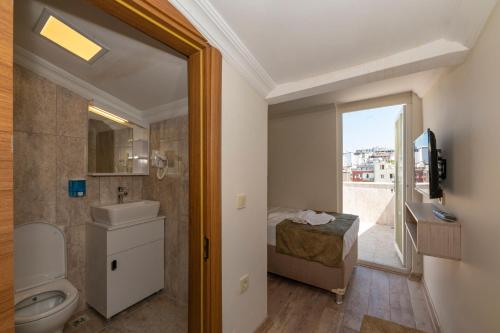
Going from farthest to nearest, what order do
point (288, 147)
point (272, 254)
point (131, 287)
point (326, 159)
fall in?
1. point (288, 147)
2. point (326, 159)
3. point (272, 254)
4. point (131, 287)

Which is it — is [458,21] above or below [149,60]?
below

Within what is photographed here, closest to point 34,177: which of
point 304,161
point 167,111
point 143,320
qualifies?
point 167,111

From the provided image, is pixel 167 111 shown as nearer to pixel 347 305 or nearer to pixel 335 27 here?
pixel 335 27

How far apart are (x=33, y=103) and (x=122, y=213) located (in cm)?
120

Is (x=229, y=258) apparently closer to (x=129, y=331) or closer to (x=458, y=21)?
(x=129, y=331)

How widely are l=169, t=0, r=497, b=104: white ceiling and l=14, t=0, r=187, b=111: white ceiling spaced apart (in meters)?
0.58

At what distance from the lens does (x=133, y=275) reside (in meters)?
2.05

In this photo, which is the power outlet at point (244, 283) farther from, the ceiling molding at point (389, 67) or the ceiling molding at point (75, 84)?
the ceiling molding at point (75, 84)

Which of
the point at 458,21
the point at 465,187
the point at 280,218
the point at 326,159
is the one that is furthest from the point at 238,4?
the point at 326,159

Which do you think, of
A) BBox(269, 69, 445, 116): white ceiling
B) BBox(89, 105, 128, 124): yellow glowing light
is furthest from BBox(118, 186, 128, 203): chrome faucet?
BBox(269, 69, 445, 116): white ceiling

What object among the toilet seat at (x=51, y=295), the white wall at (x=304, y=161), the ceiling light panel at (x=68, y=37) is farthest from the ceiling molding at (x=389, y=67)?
the toilet seat at (x=51, y=295)

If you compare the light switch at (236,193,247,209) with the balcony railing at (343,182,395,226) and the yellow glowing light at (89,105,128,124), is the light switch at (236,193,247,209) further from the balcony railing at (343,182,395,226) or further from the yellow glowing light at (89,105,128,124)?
the balcony railing at (343,182,395,226)

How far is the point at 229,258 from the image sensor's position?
135 cm

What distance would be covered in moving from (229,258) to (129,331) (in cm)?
136
